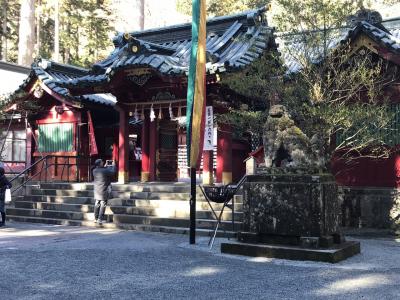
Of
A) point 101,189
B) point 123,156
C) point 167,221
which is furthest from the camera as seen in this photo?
point 123,156

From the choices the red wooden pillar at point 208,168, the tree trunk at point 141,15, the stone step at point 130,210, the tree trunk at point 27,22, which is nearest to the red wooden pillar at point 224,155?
the red wooden pillar at point 208,168

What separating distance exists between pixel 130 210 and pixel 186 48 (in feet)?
18.5

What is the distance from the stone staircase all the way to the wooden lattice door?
2400 millimetres

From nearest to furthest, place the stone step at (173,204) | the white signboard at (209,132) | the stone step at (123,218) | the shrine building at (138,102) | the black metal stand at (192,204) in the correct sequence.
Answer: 1. the black metal stand at (192,204)
2. the stone step at (123,218)
3. the stone step at (173,204)
4. the white signboard at (209,132)
5. the shrine building at (138,102)

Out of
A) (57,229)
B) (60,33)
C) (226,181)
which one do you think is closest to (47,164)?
(57,229)

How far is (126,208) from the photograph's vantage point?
12117mm

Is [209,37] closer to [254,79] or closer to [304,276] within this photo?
[254,79]

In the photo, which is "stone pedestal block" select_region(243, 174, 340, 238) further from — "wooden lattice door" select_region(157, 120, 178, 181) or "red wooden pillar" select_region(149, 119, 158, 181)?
"wooden lattice door" select_region(157, 120, 178, 181)

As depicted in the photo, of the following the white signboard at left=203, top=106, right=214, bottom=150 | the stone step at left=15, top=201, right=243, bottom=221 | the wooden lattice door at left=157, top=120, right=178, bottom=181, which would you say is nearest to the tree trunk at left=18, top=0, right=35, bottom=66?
the wooden lattice door at left=157, top=120, right=178, bottom=181

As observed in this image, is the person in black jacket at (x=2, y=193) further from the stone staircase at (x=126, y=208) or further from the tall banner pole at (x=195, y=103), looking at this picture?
the tall banner pole at (x=195, y=103)

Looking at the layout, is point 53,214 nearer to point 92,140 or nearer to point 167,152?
point 92,140

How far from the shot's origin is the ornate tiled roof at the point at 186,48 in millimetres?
12359

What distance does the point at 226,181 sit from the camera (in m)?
13.3

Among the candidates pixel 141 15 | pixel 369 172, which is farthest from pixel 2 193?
pixel 141 15
